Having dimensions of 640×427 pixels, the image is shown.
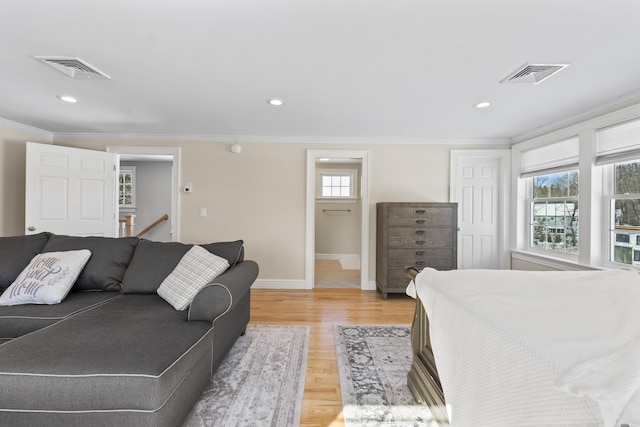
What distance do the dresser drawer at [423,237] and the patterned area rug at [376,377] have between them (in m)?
1.31

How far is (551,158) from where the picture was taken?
3.61 m

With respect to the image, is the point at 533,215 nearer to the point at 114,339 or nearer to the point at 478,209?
the point at 478,209

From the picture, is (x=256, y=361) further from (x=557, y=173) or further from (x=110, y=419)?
(x=557, y=173)

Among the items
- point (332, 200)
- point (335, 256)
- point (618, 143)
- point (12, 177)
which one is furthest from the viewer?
point (335, 256)

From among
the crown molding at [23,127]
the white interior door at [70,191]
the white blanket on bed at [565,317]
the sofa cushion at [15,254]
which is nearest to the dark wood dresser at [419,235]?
the white blanket on bed at [565,317]

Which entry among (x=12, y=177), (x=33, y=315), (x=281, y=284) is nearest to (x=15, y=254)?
(x=33, y=315)

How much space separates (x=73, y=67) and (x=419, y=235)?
380cm

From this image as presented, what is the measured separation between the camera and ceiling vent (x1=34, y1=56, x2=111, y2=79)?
2.12 meters

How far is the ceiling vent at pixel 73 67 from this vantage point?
6.95ft

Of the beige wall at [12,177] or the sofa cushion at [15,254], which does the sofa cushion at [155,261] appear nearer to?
the sofa cushion at [15,254]

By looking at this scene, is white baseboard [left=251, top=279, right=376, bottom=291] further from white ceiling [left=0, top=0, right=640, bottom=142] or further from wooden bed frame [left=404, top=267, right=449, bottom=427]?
wooden bed frame [left=404, top=267, right=449, bottom=427]

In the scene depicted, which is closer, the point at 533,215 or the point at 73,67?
the point at 73,67

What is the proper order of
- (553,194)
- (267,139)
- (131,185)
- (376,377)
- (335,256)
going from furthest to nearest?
(335,256) < (131,185) < (267,139) < (553,194) < (376,377)

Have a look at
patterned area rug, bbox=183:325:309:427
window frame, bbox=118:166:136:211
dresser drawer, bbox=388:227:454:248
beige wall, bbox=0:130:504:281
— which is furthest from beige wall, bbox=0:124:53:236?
dresser drawer, bbox=388:227:454:248
